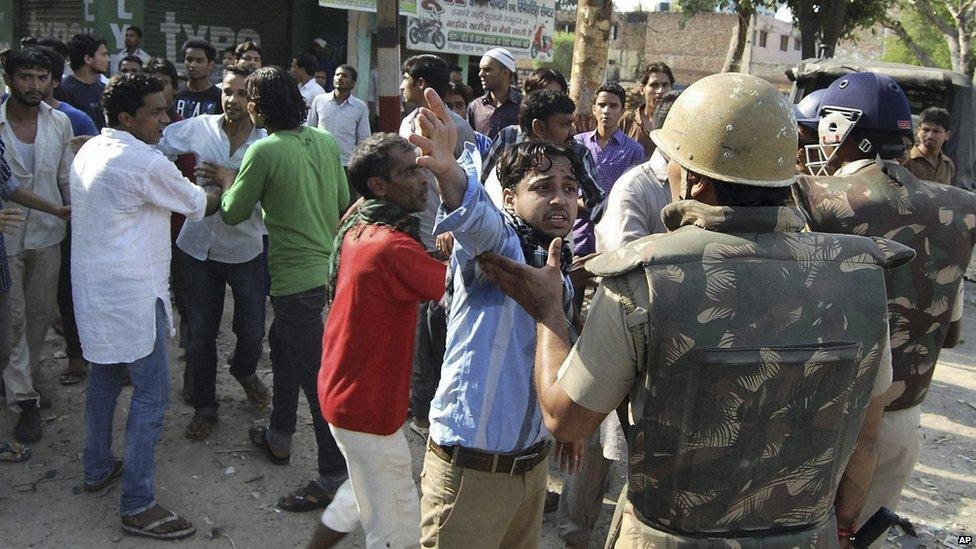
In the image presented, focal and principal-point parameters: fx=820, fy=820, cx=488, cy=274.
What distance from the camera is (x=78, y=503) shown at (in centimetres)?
383

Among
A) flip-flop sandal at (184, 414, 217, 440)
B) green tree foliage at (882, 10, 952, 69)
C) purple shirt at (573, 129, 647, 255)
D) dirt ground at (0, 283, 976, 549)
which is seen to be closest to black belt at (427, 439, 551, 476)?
dirt ground at (0, 283, 976, 549)

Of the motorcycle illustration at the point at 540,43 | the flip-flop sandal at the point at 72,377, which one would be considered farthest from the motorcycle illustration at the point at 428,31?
the flip-flop sandal at the point at 72,377

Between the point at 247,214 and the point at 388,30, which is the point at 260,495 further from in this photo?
the point at 388,30

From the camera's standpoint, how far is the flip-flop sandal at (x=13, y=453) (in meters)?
4.14

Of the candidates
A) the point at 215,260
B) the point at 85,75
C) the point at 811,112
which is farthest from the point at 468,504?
the point at 85,75

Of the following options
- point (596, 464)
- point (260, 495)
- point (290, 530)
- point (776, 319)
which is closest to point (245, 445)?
point (260, 495)

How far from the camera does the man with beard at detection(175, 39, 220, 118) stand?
5984mm

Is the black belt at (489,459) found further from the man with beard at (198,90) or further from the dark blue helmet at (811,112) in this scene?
the man with beard at (198,90)

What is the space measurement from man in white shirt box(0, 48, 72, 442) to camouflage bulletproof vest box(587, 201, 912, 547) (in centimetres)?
380

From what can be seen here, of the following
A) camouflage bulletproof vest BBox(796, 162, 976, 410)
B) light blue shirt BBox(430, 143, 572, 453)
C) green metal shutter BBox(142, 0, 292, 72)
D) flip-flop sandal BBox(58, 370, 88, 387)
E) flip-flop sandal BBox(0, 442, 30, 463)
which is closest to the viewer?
light blue shirt BBox(430, 143, 572, 453)

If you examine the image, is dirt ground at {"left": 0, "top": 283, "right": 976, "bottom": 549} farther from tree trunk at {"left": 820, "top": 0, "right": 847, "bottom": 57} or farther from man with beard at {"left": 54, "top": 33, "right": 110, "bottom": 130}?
tree trunk at {"left": 820, "top": 0, "right": 847, "bottom": 57}

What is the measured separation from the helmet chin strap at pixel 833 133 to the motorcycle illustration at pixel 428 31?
36.7 feet

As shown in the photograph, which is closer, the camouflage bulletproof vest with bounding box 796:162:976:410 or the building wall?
the camouflage bulletproof vest with bounding box 796:162:976:410

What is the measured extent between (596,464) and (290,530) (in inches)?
56.7
